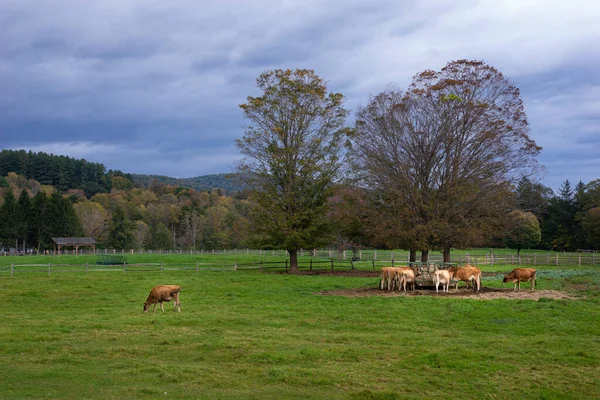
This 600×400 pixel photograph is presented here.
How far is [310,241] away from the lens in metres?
39.0

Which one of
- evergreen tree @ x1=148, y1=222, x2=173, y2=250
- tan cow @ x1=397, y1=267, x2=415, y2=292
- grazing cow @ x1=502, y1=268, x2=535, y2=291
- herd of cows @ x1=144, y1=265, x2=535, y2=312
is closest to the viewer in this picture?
grazing cow @ x1=502, y1=268, x2=535, y2=291

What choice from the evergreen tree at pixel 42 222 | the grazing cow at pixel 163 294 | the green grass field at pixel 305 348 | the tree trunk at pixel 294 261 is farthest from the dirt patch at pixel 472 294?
the evergreen tree at pixel 42 222

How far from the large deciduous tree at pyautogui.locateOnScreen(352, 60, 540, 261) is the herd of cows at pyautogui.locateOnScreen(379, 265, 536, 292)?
8653 millimetres

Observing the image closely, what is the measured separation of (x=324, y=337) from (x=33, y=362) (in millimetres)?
7120

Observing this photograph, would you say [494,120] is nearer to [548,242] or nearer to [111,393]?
[111,393]

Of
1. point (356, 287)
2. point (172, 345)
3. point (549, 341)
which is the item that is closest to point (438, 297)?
point (356, 287)

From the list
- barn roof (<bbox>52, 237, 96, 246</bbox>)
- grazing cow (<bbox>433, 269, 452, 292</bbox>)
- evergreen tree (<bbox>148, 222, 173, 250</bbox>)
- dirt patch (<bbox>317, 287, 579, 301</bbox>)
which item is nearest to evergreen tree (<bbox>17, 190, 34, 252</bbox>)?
barn roof (<bbox>52, 237, 96, 246</bbox>)

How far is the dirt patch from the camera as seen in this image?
827 inches

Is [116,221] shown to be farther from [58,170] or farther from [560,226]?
[58,170]

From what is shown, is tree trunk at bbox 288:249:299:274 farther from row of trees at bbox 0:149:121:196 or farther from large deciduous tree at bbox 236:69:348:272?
row of trees at bbox 0:149:121:196

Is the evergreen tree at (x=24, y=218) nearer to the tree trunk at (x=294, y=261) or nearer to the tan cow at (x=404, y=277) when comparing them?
the tree trunk at (x=294, y=261)

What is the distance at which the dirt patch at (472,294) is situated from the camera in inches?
827

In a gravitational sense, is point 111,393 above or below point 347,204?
below

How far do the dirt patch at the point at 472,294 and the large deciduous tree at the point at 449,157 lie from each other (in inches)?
369
